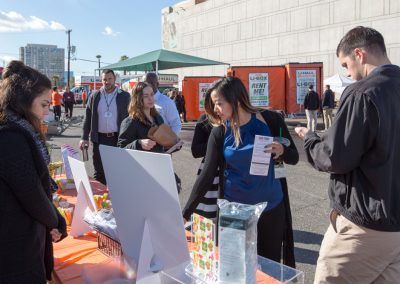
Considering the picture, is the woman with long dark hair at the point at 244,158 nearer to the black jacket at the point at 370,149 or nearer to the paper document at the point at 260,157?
the paper document at the point at 260,157

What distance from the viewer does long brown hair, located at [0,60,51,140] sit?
5.74 ft

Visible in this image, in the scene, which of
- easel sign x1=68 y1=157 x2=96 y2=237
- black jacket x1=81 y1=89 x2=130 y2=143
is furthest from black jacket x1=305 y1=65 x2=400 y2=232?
black jacket x1=81 y1=89 x2=130 y2=143

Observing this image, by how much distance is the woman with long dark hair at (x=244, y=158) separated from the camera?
2.48 metres

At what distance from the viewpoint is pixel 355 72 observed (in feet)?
6.59

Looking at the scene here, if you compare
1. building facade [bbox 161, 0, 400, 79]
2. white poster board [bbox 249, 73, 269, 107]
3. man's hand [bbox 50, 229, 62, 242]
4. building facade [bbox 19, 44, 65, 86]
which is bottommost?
man's hand [bbox 50, 229, 62, 242]

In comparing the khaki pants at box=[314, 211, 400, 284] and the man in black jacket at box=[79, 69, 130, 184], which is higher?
the man in black jacket at box=[79, 69, 130, 184]

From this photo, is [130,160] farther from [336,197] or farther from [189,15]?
[189,15]

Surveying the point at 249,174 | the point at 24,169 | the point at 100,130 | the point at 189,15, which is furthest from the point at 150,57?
the point at 189,15

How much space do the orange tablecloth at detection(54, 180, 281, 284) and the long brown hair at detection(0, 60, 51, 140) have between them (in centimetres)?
71

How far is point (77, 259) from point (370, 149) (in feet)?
5.06

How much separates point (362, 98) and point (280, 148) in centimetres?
69

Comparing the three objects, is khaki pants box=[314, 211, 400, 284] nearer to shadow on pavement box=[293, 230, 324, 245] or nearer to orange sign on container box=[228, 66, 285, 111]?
shadow on pavement box=[293, 230, 324, 245]

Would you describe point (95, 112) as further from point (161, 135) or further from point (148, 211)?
point (148, 211)

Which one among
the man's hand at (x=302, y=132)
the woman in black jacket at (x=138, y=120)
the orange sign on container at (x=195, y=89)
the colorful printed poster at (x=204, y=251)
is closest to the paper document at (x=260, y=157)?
the man's hand at (x=302, y=132)
